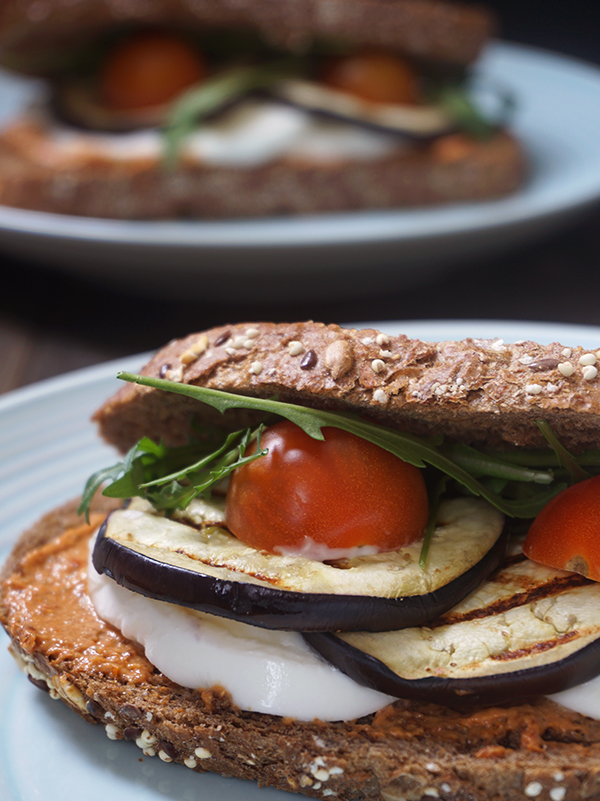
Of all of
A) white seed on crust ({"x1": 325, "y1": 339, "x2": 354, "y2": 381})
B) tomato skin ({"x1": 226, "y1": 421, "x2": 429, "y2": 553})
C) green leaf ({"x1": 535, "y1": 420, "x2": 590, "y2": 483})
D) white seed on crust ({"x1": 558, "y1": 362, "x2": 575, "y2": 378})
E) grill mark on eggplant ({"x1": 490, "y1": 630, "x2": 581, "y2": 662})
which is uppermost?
white seed on crust ({"x1": 558, "y1": 362, "x2": 575, "y2": 378})

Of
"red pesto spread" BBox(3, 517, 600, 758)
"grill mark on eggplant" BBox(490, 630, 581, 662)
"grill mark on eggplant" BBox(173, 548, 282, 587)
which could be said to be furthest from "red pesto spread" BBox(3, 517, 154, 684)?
"grill mark on eggplant" BBox(490, 630, 581, 662)

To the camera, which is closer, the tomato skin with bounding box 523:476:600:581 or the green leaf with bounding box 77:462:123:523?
the tomato skin with bounding box 523:476:600:581

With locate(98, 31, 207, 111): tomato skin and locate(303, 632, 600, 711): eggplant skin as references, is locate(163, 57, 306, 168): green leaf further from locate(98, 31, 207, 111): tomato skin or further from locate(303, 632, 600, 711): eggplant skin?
locate(303, 632, 600, 711): eggplant skin

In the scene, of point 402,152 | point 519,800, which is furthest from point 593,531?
point 402,152

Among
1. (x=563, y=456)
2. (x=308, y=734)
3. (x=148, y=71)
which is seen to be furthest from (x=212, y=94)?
(x=308, y=734)

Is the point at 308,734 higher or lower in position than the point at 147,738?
higher

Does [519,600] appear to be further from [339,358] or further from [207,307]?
[207,307]
